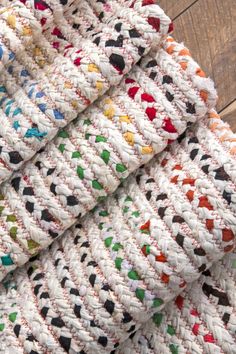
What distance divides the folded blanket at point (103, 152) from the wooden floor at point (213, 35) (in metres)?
0.14

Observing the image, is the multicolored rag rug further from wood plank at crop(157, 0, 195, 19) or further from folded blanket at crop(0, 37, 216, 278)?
wood plank at crop(157, 0, 195, 19)

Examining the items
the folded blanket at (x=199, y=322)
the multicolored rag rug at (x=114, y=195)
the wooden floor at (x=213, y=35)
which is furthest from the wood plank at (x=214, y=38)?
the folded blanket at (x=199, y=322)

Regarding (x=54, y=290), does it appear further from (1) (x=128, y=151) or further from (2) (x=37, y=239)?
(1) (x=128, y=151)

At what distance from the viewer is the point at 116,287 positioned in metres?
0.66

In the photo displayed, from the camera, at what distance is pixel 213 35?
851mm

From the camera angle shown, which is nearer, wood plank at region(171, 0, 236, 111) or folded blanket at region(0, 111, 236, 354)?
folded blanket at region(0, 111, 236, 354)

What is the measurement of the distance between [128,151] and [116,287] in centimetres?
16

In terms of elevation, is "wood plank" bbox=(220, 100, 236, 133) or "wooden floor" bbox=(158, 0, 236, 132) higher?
"wooden floor" bbox=(158, 0, 236, 132)

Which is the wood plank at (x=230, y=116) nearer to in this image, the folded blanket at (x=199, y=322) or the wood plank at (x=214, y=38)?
the wood plank at (x=214, y=38)

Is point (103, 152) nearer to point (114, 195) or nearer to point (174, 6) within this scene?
point (114, 195)

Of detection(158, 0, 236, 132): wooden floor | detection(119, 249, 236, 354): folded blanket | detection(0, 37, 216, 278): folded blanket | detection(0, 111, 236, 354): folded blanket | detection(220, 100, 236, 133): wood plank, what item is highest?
detection(158, 0, 236, 132): wooden floor

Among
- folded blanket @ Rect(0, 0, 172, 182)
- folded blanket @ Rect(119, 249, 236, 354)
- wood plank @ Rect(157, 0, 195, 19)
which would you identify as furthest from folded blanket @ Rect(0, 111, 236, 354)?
wood plank @ Rect(157, 0, 195, 19)

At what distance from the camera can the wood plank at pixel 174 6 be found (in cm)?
86

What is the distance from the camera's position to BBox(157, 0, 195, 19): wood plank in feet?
2.83
